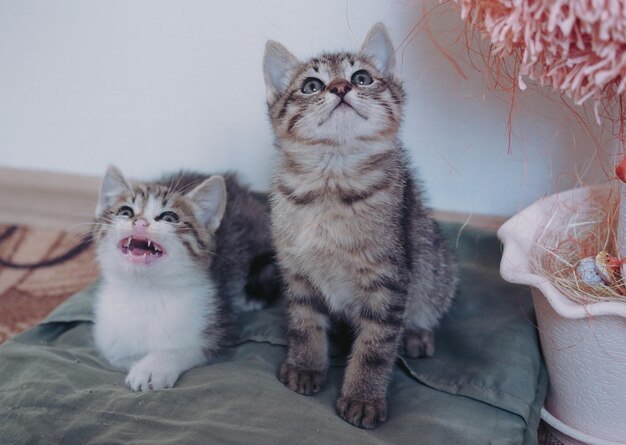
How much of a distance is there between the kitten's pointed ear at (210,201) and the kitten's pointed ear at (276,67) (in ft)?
0.75

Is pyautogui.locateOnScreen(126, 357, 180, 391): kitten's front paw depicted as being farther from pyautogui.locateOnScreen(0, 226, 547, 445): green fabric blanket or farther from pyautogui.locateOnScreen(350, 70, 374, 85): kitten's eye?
pyautogui.locateOnScreen(350, 70, 374, 85): kitten's eye

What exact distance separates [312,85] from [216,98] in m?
0.66

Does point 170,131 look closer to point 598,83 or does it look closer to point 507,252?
point 507,252

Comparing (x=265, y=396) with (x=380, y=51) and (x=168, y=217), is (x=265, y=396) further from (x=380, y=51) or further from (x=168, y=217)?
(x=380, y=51)

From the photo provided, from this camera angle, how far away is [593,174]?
1.50 meters

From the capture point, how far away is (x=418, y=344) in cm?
128

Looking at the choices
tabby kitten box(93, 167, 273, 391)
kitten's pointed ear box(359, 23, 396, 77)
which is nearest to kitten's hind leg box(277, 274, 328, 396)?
tabby kitten box(93, 167, 273, 391)

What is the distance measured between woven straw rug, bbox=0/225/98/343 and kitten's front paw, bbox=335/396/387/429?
2.86 ft

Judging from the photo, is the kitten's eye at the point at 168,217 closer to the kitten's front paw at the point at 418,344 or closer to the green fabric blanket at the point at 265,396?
the green fabric blanket at the point at 265,396

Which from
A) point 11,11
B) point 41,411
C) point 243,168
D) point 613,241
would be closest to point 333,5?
point 243,168

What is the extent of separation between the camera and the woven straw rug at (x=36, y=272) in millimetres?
1615

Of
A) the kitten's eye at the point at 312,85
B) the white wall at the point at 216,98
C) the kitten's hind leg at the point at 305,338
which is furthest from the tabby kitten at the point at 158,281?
the white wall at the point at 216,98

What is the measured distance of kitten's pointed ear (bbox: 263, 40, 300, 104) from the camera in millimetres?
1168

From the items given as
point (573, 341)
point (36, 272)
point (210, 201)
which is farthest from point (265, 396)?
point (36, 272)
